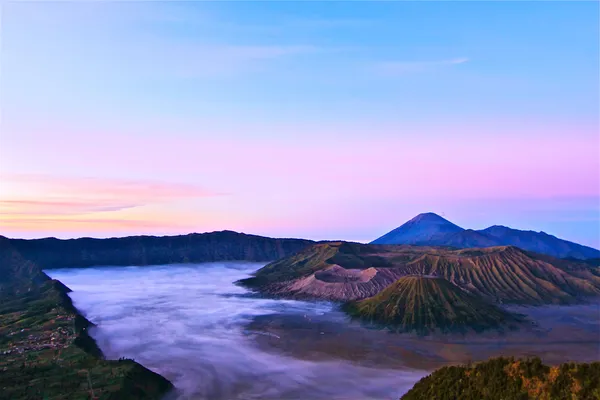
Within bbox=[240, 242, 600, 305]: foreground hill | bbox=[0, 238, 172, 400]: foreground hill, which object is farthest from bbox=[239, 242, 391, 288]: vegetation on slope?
bbox=[0, 238, 172, 400]: foreground hill

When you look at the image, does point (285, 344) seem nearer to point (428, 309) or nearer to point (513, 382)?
point (428, 309)

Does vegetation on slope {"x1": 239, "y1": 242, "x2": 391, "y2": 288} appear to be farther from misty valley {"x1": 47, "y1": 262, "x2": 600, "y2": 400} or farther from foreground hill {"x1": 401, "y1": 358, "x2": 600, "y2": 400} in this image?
foreground hill {"x1": 401, "y1": 358, "x2": 600, "y2": 400}

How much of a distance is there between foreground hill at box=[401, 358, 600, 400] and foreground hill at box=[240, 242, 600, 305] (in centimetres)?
8255

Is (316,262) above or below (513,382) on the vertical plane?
above

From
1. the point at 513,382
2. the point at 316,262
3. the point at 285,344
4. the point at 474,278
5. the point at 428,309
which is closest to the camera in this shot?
the point at 513,382

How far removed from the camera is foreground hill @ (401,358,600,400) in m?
28.8

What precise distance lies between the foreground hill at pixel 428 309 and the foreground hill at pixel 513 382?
53.6 meters

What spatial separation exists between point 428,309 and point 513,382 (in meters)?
63.0

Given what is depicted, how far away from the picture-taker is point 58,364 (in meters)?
54.6

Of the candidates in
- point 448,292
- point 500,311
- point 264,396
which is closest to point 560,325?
point 500,311

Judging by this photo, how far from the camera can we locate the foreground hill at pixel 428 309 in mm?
89125

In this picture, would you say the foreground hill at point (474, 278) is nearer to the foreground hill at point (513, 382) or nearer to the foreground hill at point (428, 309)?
the foreground hill at point (428, 309)

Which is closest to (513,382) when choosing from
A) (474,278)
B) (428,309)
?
(428,309)

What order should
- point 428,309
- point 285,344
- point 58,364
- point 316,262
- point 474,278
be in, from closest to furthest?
point 58,364 < point 285,344 < point 428,309 < point 474,278 < point 316,262
